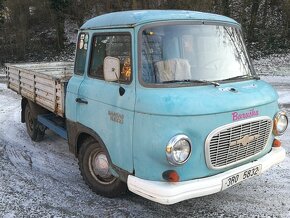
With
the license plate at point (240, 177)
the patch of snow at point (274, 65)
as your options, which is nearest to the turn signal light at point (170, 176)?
the license plate at point (240, 177)

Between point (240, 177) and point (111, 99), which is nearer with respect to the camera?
point (240, 177)

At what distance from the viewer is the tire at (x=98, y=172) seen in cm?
470

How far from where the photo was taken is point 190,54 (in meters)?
4.30

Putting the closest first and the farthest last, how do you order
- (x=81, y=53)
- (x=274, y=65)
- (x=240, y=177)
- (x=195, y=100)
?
(x=195, y=100) < (x=240, y=177) < (x=81, y=53) < (x=274, y=65)

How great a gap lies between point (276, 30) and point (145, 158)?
64.9 feet

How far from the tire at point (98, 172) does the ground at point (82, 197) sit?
0.13 metres

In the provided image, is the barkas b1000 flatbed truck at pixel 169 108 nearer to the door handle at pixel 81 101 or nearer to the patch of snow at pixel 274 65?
the door handle at pixel 81 101

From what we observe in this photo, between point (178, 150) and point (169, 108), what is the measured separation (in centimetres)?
41

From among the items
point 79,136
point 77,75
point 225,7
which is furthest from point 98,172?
point 225,7

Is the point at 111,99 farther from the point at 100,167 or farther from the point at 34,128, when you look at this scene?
the point at 34,128

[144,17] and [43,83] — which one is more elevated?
[144,17]

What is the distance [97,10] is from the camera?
21.5 m

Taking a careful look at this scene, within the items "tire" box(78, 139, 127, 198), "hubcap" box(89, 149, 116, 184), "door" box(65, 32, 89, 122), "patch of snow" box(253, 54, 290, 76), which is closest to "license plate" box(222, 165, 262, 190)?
"tire" box(78, 139, 127, 198)

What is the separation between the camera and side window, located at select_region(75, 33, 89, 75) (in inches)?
194
